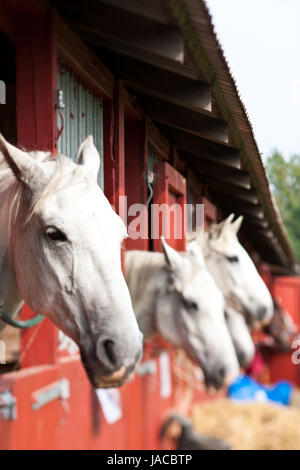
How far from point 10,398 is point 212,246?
104cm

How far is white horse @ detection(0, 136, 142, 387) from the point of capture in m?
1.54

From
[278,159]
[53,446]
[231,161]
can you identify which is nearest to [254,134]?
[231,161]

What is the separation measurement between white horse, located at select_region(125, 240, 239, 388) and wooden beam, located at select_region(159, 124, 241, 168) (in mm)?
A: 718

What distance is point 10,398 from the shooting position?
263cm

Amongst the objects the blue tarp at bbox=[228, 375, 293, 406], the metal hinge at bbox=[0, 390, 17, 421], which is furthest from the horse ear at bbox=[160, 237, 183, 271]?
the blue tarp at bbox=[228, 375, 293, 406]

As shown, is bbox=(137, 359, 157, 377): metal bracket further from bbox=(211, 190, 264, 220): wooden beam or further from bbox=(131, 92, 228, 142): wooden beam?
bbox=(131, 92, 228, 142): wooden beam

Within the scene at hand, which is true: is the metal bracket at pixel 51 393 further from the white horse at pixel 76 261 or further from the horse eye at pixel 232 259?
the white horse at pixel 76 261

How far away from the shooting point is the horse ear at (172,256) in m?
2.06

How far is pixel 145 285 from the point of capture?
3051 millimetres

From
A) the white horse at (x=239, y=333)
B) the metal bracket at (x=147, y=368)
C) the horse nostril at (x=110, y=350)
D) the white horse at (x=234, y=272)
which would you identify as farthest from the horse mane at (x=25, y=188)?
the metal bracket at (x=147, y=368)

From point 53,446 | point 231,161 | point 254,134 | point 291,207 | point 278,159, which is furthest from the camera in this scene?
point 291,207

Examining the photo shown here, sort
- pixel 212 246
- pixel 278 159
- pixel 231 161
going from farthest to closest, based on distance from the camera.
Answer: pixel 212 246 → pixel 278 159 → pixel 231 161

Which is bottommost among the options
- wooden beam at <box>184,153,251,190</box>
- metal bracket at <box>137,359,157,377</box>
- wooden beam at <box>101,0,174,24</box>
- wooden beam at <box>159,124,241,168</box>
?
metal bracket at <box>137,359,157,377</box>

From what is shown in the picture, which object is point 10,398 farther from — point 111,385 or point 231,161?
point 231,161
